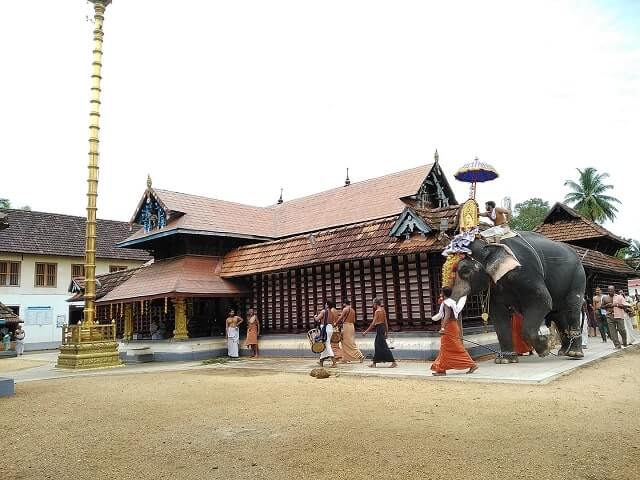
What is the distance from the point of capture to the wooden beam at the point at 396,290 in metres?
13.2

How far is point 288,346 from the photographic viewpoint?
1588cm

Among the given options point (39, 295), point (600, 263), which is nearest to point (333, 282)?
point (600, 263)

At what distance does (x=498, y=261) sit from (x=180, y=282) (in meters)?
10.2

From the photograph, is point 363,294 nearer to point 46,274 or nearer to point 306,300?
point 306,300

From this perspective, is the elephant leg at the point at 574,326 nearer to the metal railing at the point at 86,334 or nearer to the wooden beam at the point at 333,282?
the wooden beam at the point at 333,282

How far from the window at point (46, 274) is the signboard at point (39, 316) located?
57.6 inches

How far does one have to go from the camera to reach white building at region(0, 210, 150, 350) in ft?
94.9

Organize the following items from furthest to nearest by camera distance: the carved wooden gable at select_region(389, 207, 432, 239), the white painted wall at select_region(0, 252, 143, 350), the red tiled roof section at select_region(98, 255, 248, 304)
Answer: the white painted wall at select_region(0, 252, 143, 350) → the red tiled roof section at select_region(98, 255, 248, 304) → the carved wooden gable at select_region(389, 207, 432, 239)

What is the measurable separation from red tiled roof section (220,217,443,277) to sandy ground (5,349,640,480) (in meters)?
4.29

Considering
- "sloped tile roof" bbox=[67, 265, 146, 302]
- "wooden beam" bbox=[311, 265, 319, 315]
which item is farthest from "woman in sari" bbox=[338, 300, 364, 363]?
"sloped tile roof" bbox=[67, 265, 146, 302]

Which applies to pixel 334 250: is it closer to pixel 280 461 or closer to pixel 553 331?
pixel 553 331

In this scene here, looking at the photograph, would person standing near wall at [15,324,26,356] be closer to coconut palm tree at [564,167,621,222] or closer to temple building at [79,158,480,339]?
temple building at [79,158,480,339]

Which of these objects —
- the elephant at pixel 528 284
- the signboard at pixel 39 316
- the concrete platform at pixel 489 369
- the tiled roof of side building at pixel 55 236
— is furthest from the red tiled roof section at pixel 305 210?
the signboard at pixel 39 316

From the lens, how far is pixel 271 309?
1681 cm
